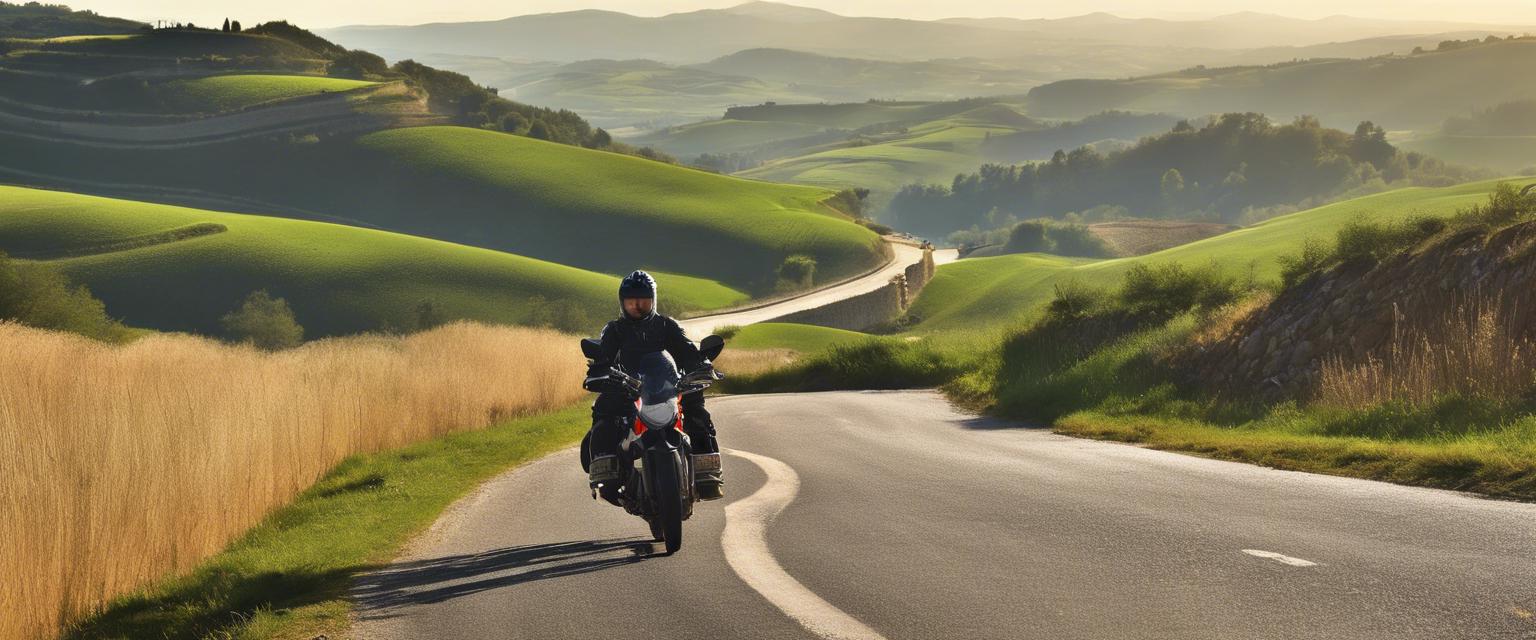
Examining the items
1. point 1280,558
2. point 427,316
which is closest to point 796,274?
point 427,316

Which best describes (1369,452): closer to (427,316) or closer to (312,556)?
(312,556)

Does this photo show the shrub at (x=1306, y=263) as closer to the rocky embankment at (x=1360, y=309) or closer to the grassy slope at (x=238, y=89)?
the rocky embankment at (x=1360, y=309)

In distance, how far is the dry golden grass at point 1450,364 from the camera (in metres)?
17.6

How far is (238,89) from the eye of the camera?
17625 cm

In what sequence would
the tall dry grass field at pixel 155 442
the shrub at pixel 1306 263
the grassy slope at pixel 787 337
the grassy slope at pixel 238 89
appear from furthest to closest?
the grassy slope at pixel 238 89 < the grassy slope at pixel 787 337 < the shrub at pixel 1306 263 < the tall dry grass field at pixel 155 442

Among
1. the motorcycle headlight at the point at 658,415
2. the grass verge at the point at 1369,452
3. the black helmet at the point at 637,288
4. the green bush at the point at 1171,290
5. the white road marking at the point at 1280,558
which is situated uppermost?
the black helmet at the point at 637,288

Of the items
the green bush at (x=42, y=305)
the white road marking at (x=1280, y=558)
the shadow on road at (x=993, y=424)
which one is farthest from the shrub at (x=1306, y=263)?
the green bush at (x=42, y=305)

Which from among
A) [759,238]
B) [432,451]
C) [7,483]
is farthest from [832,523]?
[759,238]

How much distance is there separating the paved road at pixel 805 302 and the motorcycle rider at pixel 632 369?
267 feet

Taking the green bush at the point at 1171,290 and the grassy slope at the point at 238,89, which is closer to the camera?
the green bush at the point at 1171,290

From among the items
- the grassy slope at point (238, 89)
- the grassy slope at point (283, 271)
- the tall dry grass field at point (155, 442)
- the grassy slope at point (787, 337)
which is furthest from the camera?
the grassy slope at point (238, 89)

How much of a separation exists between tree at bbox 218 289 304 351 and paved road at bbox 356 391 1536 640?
272ft

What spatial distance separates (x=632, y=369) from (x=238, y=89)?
182 m

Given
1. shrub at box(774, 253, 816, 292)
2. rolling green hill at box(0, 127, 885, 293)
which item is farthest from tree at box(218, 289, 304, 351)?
shrub at box(774, 253, 816, 292)
